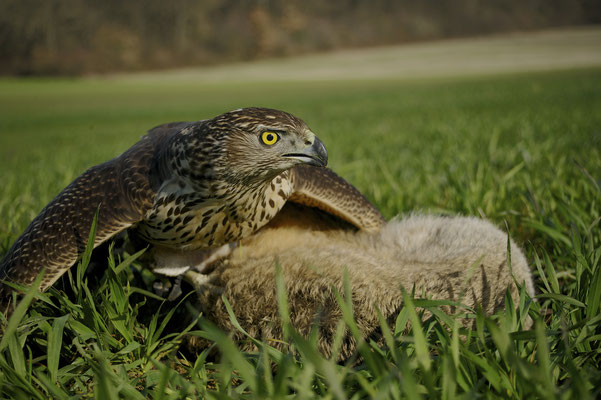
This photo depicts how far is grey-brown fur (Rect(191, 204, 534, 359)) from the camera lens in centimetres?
192

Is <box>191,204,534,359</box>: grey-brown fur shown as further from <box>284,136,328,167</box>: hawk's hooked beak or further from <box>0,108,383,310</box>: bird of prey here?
<box>284,136,328,167</box>: hawk's hooked beak

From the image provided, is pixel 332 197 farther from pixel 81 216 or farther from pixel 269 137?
pixel 81 216

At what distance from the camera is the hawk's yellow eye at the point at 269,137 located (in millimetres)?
2156

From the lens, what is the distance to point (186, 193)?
7.39 ft

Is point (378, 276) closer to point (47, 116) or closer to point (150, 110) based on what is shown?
point (150, 110)

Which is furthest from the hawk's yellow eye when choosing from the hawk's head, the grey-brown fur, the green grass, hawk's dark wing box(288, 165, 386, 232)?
the green grass

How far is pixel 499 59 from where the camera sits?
52.7m

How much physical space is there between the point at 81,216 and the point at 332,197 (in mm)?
1359

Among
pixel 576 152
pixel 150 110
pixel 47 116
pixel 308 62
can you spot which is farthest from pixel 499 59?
pixel 576 152

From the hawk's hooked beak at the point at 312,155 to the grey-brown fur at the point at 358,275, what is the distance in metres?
0.46

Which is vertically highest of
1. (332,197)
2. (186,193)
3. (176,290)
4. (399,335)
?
(186,193)

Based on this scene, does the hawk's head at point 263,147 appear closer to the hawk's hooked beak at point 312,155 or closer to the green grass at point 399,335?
the hawk's hooked beak at point 312,155

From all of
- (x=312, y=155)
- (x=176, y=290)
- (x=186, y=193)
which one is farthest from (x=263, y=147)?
(x=176, y=290)

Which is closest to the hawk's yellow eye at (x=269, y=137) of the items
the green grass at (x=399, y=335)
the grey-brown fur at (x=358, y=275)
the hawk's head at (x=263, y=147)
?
the hawk's head at (x=263, y=147)
